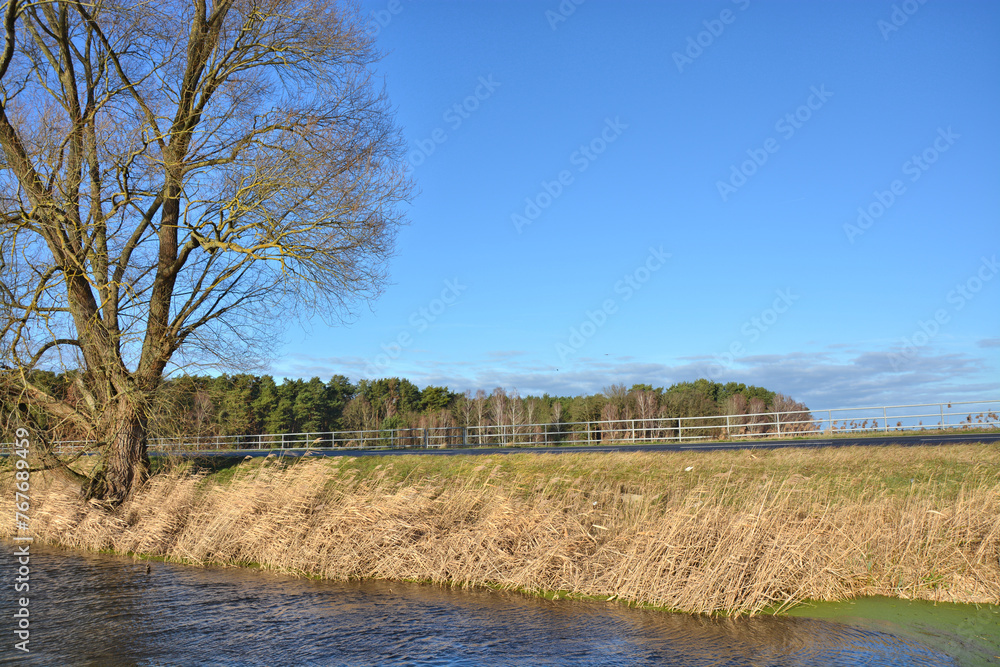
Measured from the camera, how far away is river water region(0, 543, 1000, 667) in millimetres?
6617

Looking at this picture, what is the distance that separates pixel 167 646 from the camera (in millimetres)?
7309

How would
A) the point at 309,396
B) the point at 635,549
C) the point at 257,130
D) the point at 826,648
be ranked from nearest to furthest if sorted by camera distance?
the point at 826,648 → the point at 635,549 → the point at 257,130 → the point at 309,396

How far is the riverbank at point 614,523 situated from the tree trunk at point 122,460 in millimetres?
587

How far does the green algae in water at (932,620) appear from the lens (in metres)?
6.53

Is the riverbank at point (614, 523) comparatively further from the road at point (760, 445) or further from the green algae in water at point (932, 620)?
the road at point (760, 445)

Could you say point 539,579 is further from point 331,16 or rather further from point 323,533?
point 331,16

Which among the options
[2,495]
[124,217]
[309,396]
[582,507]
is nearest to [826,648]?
[582,507]

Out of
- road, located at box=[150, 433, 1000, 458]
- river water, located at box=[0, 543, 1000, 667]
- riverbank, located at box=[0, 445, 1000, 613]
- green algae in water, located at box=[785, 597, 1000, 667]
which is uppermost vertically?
road, located at box=[150, 433, 1000, 458]

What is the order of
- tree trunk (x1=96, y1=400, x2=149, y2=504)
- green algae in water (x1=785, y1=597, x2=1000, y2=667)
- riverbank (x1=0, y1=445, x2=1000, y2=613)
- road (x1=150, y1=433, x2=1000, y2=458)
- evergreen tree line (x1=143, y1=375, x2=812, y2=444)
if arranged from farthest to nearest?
evergreen tree line (x1=143, y1=375, x2=812, y2=444) < road (x1=150, y1=433, x2=1000, y2=458) < tree trunk (x1=96, y1=400, x2=149, y2=504) < riverbank (x1=0, y1=445, x2=1000, y2=613) < green algae in water (x1=785, y1=597, x2=1000, y2=667)

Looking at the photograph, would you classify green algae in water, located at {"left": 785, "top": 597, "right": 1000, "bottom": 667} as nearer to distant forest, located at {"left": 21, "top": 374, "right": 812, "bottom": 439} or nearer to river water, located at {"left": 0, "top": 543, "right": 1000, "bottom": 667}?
river water, located at {"left": 0, "top": 543, "right": 1000, "bottom": 667}

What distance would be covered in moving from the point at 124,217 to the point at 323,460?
22.6 feet

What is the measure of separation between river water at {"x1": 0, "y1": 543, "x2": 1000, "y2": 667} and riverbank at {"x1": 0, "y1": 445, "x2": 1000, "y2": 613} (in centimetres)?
46

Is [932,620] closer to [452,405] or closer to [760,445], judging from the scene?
[760,445]

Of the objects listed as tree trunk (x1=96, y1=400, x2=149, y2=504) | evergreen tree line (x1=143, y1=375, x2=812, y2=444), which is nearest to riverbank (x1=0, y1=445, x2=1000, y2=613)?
tree trunk (x1=96, y1=400, x2=149, y2=504)
